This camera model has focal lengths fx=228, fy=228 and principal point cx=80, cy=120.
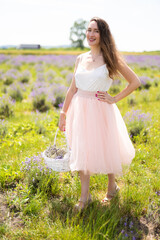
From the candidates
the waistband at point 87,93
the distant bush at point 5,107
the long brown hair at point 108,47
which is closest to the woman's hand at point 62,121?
the waistband at point 87,93

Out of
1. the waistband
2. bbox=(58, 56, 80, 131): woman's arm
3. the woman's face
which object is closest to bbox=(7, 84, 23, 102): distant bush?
bbox=(58, 56, 80, 131): woman's arm

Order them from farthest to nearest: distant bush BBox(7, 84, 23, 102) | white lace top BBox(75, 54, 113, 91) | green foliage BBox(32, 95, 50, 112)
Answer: distant bush BBox(7, 84, 23, 102)
green foliage BBox(32, 95, 50, 112)
white lace top BBox(75, 54, 113, 91)

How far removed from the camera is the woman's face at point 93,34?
2.54 meters

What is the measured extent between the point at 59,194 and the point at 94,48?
190 cm

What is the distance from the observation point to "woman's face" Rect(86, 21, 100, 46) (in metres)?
2.54

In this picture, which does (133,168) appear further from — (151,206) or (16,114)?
(16,114)

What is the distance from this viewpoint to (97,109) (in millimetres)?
2596

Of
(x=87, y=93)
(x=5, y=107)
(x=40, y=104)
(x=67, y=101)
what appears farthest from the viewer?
(x=40, y=104)

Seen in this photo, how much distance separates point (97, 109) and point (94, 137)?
1.05 feet

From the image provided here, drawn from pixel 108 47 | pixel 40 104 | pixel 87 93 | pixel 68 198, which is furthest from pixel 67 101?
pixel 40 104

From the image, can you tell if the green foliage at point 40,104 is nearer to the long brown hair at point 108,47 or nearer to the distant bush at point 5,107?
the distant bush at point 5,107

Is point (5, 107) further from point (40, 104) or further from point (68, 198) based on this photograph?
point (68, 198)

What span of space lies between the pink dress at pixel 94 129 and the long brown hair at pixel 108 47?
77mm

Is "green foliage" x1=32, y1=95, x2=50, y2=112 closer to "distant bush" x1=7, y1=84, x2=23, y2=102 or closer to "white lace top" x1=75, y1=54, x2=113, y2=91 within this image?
"distant bush" x1=7, y1=84, x2=23, y2=102
